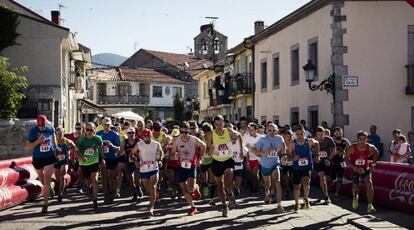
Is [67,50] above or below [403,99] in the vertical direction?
above

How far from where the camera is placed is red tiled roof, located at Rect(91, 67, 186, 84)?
7012 centimetres

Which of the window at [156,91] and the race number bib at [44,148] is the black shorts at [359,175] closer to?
the race number bib at [44,148]

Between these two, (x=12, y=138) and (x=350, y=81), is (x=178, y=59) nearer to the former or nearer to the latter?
(x=12, y=138)

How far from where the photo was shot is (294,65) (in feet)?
87.7

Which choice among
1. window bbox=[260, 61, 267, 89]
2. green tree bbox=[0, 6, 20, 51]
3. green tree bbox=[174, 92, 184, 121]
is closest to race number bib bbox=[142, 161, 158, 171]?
green tree bbox=[0, 6, 20, 51]

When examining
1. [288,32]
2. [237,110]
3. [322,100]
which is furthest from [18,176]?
[237,110]

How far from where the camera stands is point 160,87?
72625mm

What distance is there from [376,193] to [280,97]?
51.6 ft

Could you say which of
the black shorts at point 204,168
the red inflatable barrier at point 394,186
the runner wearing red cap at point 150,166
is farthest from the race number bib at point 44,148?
the red inflatable barrier at point 394,186

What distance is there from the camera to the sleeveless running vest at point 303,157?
1246 centimetres

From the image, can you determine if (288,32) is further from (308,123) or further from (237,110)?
(237,110)

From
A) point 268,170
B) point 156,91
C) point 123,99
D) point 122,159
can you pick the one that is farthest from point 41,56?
point 156,91

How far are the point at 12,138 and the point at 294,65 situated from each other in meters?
11.6

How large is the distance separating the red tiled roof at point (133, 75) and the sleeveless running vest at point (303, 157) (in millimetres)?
57811
